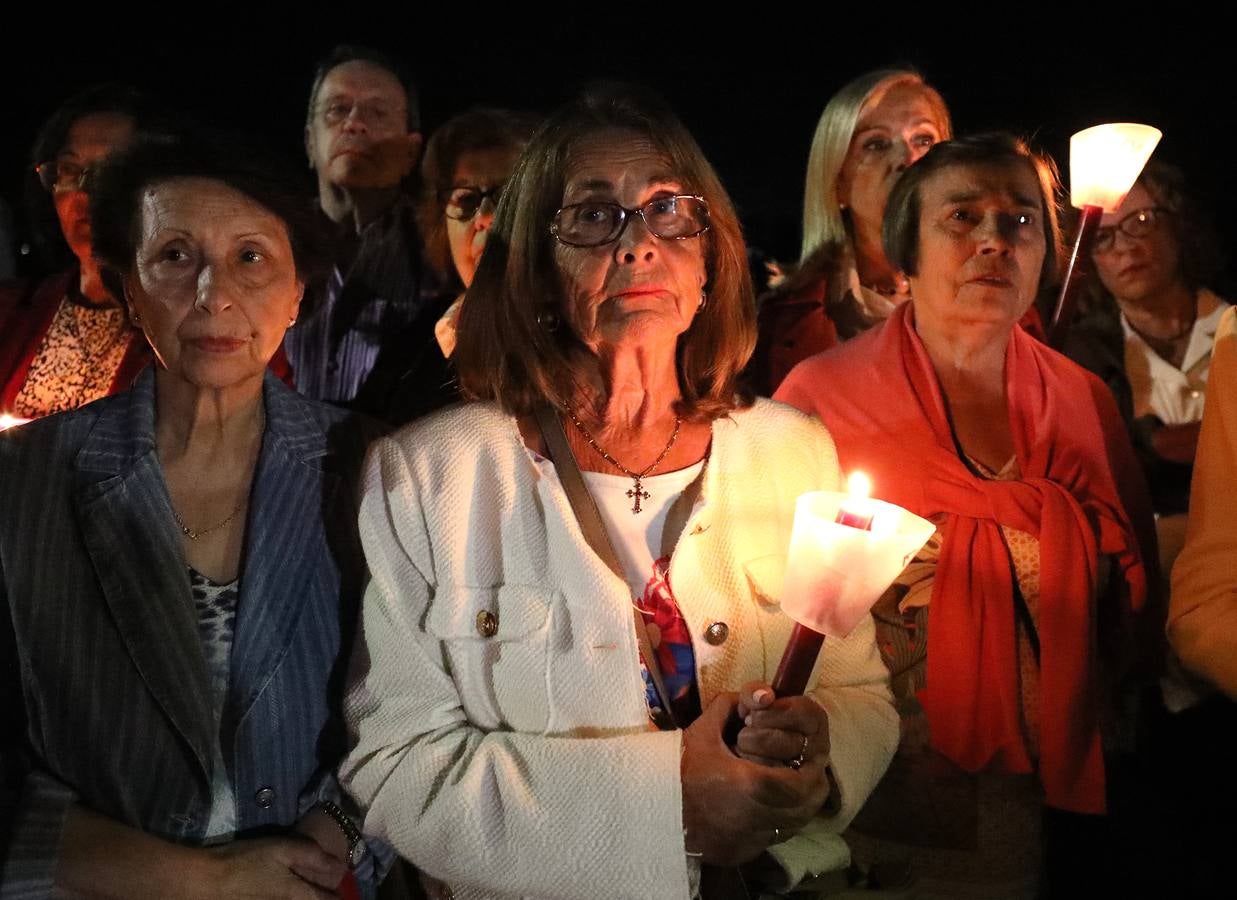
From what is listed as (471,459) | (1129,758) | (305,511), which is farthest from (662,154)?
(1129,758)

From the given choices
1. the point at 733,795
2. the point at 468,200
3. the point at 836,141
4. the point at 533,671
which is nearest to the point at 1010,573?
the point at 733,795

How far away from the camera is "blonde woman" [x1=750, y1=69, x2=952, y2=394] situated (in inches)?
141

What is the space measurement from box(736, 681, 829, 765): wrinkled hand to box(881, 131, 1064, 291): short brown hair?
146 centimetres

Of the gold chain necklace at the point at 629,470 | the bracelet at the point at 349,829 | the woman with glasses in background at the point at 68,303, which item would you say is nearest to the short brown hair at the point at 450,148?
the woman with glasses in background at the point at 68,303

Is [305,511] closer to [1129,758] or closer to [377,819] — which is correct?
[377,819]

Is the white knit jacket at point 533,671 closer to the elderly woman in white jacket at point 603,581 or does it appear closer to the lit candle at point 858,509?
the elderly woman in white jacket at point 603,581

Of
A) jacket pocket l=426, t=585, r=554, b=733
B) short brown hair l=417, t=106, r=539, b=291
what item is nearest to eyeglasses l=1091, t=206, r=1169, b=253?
short brown hair l=417, t=106, r=539, b=291

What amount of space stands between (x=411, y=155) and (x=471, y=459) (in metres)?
2.74

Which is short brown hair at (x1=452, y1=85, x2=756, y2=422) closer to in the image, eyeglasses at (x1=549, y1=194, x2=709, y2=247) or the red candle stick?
eyeglasses at (x1=549, y1=194, x2=709, y2=247)

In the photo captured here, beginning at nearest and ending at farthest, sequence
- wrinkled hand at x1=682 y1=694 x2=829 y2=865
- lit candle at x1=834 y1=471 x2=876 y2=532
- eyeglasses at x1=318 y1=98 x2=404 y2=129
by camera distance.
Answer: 1. lit candle at x1=834 y1=471 x2=876 y2=532
2. wrinkled hand at x1=682 y1=694 x2=829 y2=865
3. eyeglasses at x1=318 y1=98 x2=404 y2=129

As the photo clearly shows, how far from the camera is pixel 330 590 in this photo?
2229mm

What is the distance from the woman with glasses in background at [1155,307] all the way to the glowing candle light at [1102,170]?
55.8 inches

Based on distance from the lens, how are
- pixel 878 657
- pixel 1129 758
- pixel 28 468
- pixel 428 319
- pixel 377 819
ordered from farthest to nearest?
pixel 428 319 < pixel 1129 758 < pixel 878 657 < pixel 28 468 < pixel 377 819

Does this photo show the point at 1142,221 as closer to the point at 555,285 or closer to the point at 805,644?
the point at 555,285
